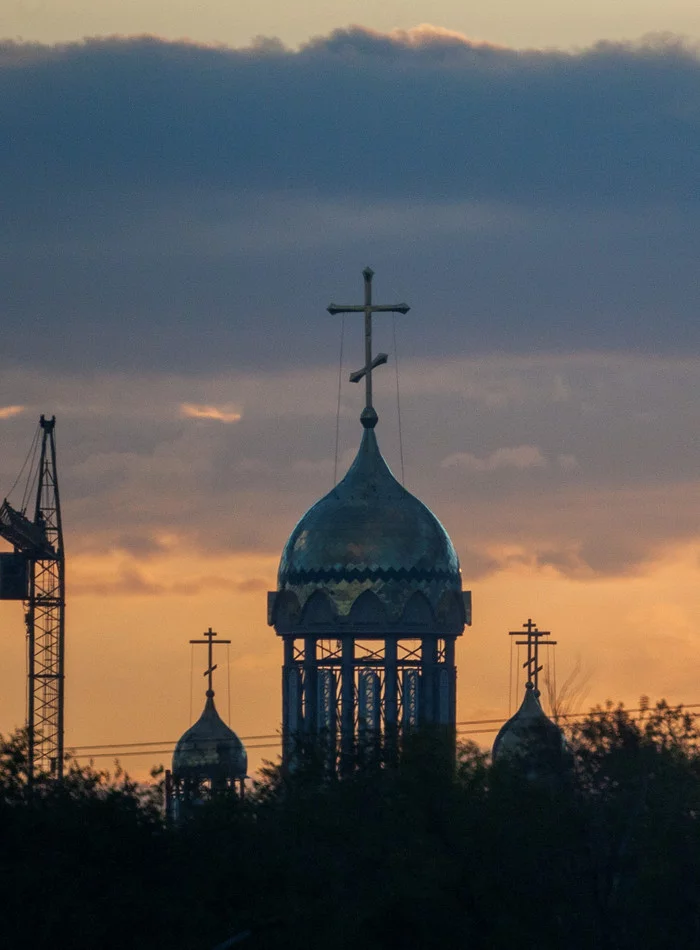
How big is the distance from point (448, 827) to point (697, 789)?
19.9ft

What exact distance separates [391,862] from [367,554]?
132 feet

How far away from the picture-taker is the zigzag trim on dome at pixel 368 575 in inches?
4454

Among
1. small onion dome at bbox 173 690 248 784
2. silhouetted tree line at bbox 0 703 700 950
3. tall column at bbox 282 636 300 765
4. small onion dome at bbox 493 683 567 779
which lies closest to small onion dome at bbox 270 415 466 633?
tall column at bbox 282 636 300 765

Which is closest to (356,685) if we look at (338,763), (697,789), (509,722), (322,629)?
(322,629)

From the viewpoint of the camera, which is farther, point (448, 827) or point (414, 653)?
point (414, 653)

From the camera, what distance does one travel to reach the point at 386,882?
240 ft

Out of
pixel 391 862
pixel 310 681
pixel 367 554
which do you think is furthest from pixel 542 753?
pixel 310 681

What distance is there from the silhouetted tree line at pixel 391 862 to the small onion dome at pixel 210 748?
4390cm

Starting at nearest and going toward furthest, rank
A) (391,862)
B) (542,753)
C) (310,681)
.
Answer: (391,862) < (542,753) < (310,681)

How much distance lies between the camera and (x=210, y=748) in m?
Answer: 126

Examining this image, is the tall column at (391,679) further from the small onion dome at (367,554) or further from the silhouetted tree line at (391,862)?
the silhouetted tree line at (391,862)

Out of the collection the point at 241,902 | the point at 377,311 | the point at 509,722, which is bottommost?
the point at 241,902

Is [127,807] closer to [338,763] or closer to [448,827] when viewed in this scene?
[448,827]

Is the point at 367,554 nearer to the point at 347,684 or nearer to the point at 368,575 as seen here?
the point at 368,575
